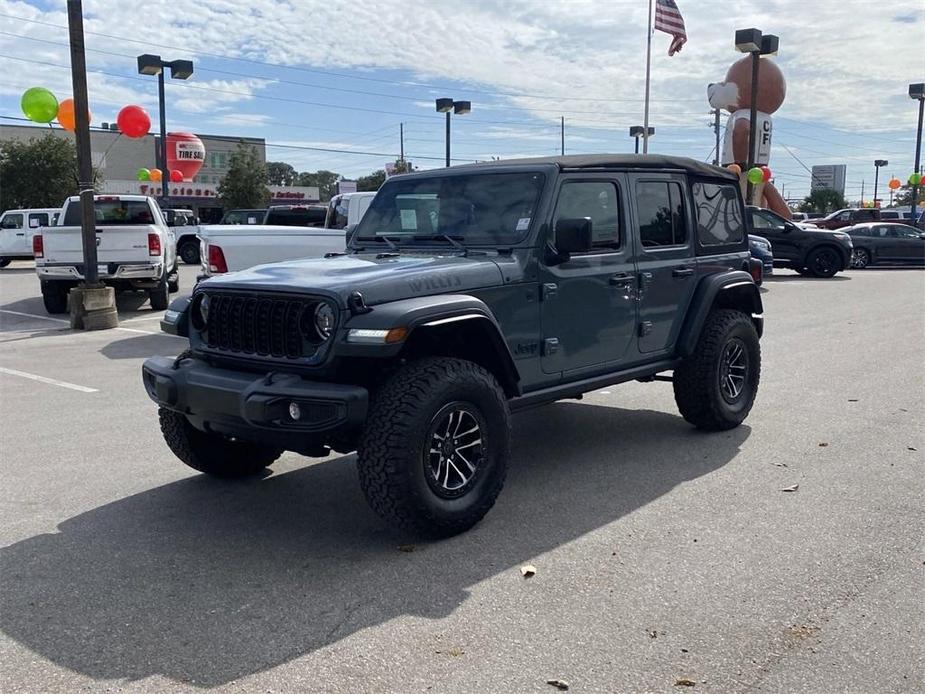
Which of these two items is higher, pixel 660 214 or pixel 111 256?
pixel 660 214

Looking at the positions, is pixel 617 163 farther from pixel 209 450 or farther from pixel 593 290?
pixel 209 450

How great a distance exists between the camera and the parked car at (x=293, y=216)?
2361 centimetres

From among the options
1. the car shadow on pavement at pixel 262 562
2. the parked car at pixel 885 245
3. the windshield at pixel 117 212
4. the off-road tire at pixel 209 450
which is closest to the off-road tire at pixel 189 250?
the windshield at pixel 117 212

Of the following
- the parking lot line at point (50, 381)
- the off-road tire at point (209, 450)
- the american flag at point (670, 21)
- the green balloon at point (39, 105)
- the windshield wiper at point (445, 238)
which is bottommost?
the parking lot line at point (50, 381)

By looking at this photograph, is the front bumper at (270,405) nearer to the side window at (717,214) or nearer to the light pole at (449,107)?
the side window at (717,214)

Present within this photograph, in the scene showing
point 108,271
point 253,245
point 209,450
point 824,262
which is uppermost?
point 253,245

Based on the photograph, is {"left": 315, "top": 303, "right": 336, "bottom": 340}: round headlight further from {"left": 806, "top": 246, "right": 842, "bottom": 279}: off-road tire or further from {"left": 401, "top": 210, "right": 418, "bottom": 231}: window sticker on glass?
{"left": 806, "top": 246, "right": 842, "bottom": 279}: off-road tire

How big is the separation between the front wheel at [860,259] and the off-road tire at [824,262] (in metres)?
4.77

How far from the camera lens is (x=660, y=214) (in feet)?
20.2

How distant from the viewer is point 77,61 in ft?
43.3

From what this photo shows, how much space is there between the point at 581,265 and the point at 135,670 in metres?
3.29

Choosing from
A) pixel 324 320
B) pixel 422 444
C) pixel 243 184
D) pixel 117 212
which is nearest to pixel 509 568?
pixel 422 444

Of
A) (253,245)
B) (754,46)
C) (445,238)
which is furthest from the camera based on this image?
(754,46)

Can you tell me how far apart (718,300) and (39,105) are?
12987 millimetres
